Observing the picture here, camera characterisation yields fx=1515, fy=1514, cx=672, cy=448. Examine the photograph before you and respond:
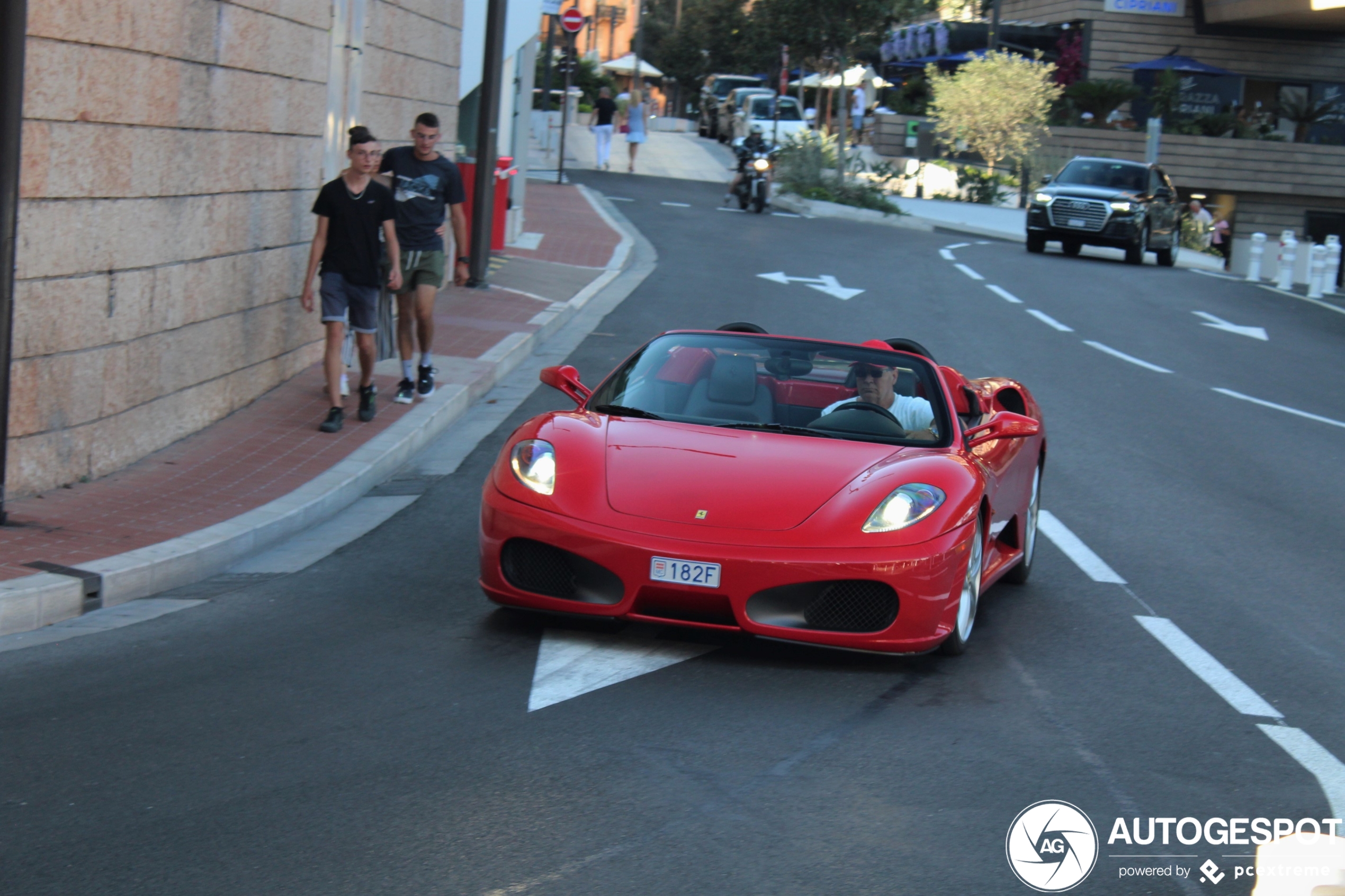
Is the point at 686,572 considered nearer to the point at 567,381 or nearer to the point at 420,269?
the point at 567,381

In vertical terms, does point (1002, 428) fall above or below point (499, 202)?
below

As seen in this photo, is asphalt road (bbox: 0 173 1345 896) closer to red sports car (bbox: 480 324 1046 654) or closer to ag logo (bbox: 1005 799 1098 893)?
ag logo (bbox: 1005 799 1098 893)

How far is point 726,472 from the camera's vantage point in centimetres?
580

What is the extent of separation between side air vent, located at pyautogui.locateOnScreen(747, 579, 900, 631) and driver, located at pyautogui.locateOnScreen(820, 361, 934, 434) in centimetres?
127

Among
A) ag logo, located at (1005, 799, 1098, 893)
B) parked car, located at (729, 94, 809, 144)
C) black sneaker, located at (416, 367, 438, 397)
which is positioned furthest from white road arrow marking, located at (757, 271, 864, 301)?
parked car, located at (729, 94, 809, 144)

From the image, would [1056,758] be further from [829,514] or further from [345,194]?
[345,194]

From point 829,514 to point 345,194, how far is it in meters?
5.19

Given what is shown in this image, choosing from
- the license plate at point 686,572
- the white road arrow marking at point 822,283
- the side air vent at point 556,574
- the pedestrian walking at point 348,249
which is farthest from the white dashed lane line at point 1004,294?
the license plate at point 686,572

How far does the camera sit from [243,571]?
6.95m

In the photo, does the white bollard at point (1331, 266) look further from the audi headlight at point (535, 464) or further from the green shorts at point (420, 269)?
the audi headlight at point (535, 464)

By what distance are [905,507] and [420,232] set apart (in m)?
5.91

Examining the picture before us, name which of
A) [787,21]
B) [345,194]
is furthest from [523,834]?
[787,21]

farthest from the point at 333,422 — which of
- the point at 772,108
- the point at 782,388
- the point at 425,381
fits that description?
the point at 772,108

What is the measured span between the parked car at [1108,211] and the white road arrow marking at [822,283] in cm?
755
